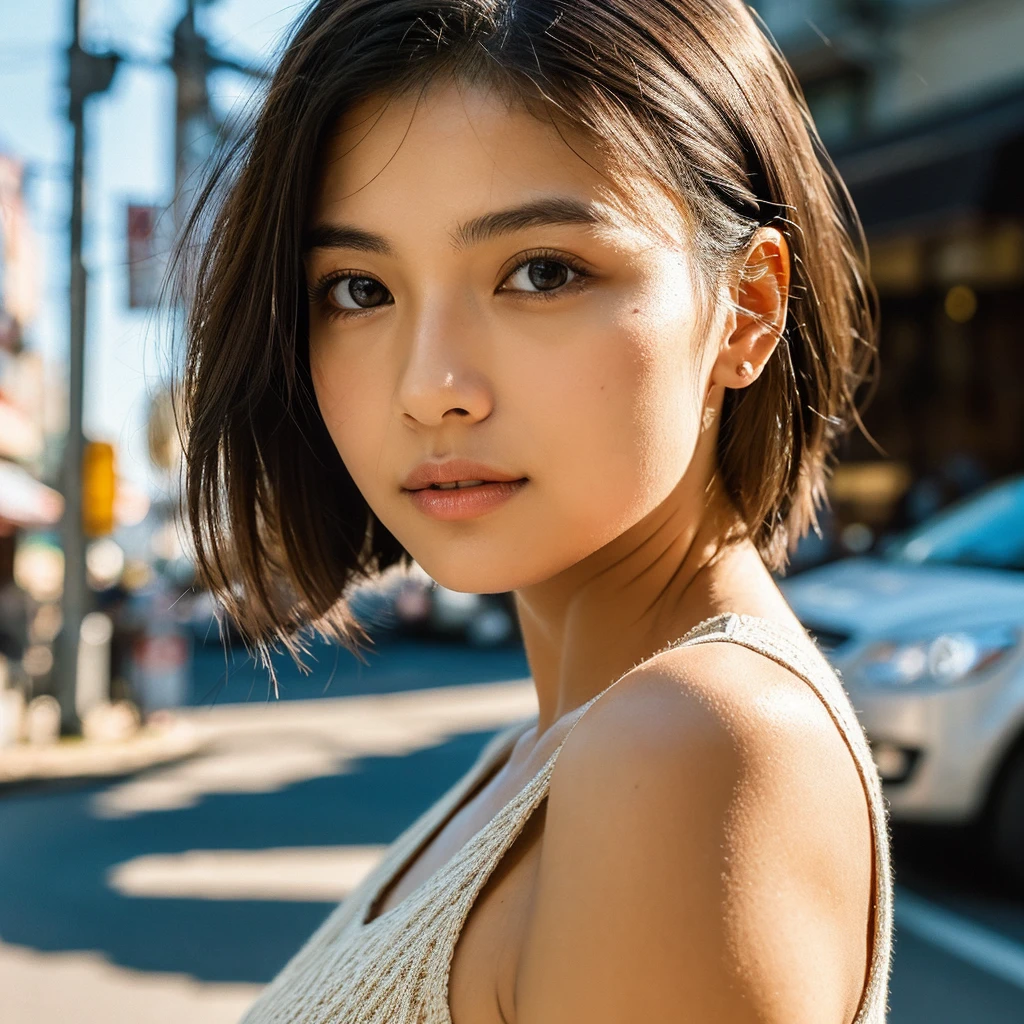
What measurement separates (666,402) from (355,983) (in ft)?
1.98

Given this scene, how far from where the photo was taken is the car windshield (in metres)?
5.23

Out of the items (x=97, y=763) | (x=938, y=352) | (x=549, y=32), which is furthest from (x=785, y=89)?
(x=938, y=352)

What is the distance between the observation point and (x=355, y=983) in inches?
40.4

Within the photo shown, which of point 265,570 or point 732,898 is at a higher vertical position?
point 265,570

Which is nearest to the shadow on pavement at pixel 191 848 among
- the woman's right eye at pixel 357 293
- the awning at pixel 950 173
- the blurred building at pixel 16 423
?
the woman's right eye at pixel 357 293

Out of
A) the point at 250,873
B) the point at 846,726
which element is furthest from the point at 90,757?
the point at 846,726

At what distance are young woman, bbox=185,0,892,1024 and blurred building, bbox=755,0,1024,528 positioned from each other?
43.1 ft

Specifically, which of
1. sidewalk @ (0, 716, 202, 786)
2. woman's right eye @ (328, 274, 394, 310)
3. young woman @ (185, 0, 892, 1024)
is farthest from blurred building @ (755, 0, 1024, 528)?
woman's right eye @ (328, 274, 394, 310)

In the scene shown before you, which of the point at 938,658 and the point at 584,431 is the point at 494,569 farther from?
the point at 938,658

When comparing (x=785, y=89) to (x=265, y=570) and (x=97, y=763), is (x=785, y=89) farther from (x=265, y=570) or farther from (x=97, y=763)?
(x=97, y=763)

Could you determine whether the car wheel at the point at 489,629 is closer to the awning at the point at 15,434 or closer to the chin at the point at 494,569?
the awning at the point at 15,434

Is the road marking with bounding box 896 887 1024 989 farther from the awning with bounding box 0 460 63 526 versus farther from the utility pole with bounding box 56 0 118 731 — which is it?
the awning with bounding box 0 460 63 526

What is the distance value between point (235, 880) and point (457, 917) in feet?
16.5

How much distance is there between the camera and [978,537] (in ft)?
17.9
